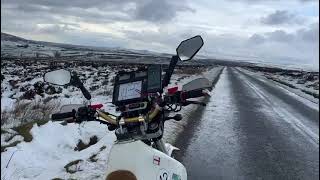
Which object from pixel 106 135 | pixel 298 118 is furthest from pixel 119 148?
pixel 298 118

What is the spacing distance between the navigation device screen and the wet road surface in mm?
4012

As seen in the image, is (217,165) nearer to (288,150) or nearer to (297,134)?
(288,150)

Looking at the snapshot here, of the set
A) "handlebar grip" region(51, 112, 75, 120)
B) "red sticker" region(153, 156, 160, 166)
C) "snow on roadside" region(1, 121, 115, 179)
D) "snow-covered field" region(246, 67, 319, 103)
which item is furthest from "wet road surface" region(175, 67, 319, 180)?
"snow-covered field" region(246, 67, 319, 103)

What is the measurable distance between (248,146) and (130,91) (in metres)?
6.89

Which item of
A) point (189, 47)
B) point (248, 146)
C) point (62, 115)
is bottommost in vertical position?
point (248, 146)

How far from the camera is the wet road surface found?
7867 millimetres

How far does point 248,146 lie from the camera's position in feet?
32.4

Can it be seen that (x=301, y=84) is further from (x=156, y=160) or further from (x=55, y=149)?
(x=156, y=160)

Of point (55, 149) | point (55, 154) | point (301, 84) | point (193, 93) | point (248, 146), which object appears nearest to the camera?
point (193, 93)

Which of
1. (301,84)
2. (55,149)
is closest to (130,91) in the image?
(55,149)

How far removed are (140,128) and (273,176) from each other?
4.84 meters

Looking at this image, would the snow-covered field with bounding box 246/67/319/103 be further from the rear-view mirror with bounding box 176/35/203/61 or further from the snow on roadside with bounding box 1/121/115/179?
the rear-view mirror with bounding box 176/35/203/61

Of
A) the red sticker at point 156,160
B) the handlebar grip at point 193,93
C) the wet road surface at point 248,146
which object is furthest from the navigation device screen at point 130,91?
the wet road surface at point 248,146

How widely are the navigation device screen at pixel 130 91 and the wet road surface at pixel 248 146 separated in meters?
4.01
